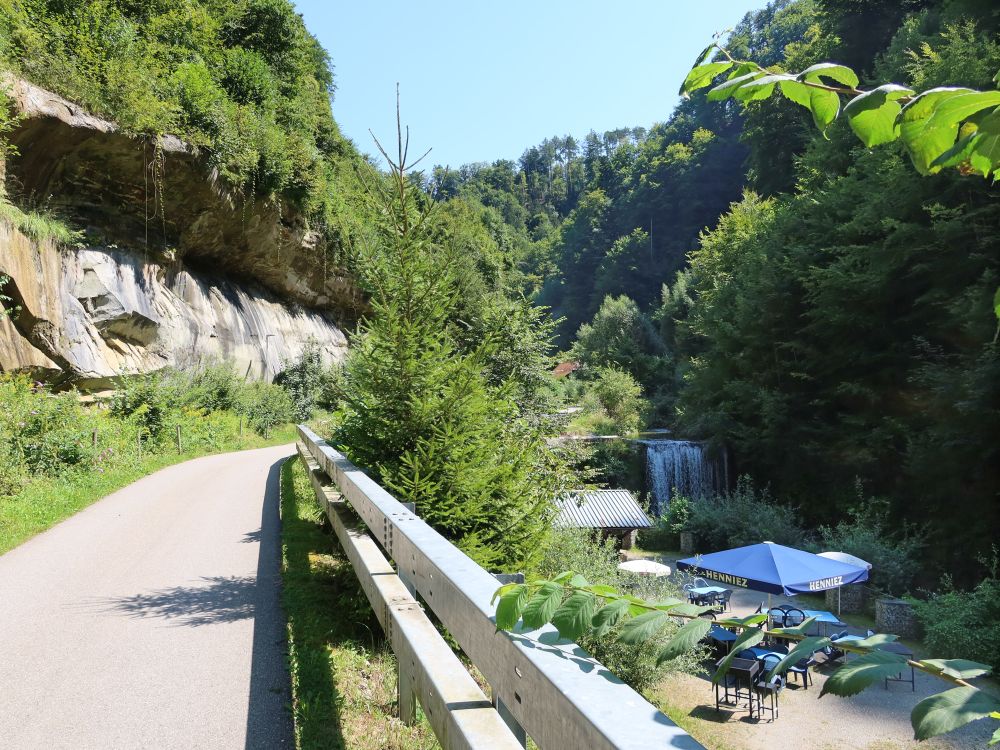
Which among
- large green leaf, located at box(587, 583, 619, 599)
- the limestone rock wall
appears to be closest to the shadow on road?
large green leaf, located at box(587, 583, 619, 599)

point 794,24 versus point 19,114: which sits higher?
point 794,24

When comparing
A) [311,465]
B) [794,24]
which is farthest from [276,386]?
[794,24]

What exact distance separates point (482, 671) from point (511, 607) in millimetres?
560

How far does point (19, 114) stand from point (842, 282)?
24923 millimetres

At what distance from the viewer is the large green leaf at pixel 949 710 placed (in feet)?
2.81

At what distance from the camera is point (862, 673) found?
998 millimetres

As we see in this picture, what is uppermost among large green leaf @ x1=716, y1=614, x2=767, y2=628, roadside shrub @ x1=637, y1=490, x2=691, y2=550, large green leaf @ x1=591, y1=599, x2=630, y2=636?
large green leaf @ x1=591, y1=599, x2=630, y2=636

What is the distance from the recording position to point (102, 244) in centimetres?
2131

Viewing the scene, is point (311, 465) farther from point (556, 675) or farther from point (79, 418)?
point (556, 675)

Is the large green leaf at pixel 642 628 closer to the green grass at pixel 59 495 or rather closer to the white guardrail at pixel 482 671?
the white guardrail at pixel 482 671

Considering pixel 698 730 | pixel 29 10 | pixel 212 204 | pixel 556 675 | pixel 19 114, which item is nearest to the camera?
pixel 556 675

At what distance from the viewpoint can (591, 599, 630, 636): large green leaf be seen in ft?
4.29

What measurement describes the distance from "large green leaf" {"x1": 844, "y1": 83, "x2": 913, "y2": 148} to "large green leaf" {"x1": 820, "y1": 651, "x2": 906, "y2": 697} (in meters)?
Result: 0.93

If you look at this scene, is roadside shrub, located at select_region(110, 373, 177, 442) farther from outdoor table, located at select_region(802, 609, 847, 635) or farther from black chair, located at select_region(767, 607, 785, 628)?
outdoor table, located at select_region(802, 609, 847, 635)
